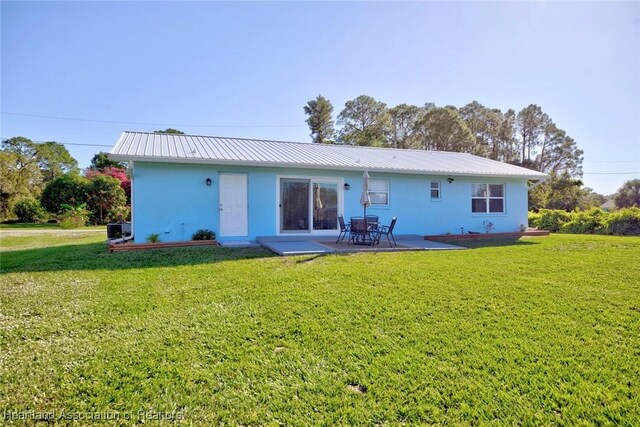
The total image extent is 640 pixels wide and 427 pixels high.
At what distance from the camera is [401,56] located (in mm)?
13484

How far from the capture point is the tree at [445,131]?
3444cm

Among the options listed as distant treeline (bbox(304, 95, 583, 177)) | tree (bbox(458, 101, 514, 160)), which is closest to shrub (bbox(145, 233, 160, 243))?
distant treeline (bbox(304, 95, 583, 177))

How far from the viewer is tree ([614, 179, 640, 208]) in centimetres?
4478

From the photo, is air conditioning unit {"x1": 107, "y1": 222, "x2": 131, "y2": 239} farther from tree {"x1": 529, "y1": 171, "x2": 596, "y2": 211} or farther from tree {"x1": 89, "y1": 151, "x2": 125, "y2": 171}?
tree {"x1": 529, "y1": 171, "x2": 596, "y2": 211}

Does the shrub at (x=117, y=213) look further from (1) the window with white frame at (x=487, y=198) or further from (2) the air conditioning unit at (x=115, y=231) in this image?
(1) the window with white frame at (x=487, y=198)

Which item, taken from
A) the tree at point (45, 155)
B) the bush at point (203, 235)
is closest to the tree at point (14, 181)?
the tree at point (45, 155)

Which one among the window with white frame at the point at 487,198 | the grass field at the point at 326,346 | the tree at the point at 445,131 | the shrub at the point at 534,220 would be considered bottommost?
the grass field at the point at 326,346

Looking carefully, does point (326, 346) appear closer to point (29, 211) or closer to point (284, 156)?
point (284, 156)

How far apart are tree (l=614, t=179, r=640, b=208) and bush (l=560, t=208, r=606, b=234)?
38.9 meters

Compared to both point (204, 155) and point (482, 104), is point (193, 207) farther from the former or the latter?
point (482, 104)

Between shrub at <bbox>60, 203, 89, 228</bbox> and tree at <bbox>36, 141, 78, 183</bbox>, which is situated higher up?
tree at <bbox>36, 141, 78, 183</bbox>

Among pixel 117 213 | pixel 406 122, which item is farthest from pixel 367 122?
pixel 117 213

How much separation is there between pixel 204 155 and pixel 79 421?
909 centimetres

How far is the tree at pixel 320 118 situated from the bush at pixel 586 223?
24.1 meters
